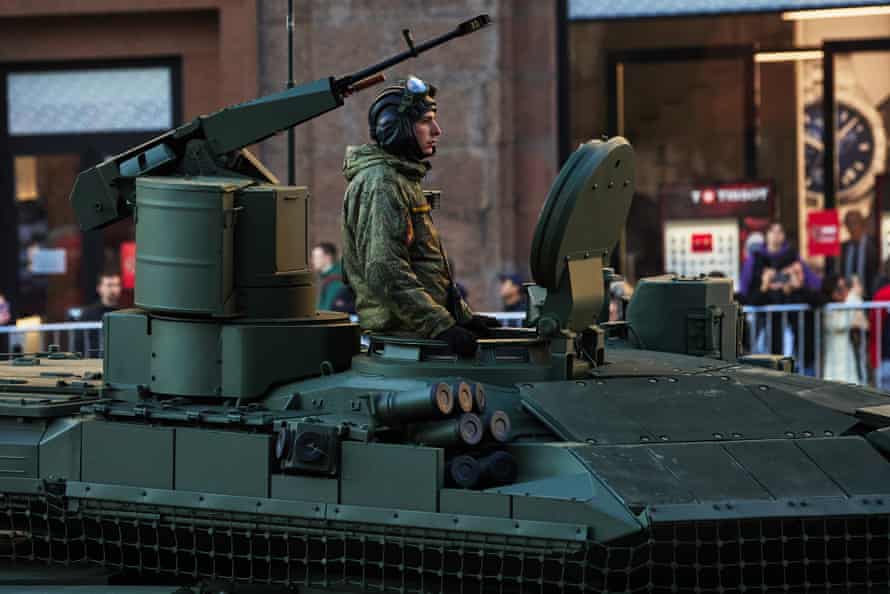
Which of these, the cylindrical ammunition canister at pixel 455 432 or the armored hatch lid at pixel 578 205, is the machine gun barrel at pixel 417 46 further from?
the cylindrical ammunition canister at pixel 455 432

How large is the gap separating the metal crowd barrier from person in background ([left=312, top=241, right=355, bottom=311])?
5.80 feet

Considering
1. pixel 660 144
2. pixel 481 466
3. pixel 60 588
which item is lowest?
pixel 60 588

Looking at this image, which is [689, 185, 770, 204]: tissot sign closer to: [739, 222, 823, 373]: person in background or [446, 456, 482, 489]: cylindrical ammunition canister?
[739, 222, 823, 373]: person in background

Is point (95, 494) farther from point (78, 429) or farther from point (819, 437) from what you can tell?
point (819, 437)

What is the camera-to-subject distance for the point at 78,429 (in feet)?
33.1

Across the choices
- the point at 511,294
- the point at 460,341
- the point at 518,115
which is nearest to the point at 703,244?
the point at 518,115

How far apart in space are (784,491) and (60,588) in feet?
11.6

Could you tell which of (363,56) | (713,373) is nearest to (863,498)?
(713,373)

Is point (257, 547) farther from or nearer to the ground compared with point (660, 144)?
nearer to the ground

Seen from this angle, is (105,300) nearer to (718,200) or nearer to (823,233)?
(718,200)

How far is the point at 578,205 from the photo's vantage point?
9.99 meters

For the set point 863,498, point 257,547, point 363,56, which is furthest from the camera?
point 363,56

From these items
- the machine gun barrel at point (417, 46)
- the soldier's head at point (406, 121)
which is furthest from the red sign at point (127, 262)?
the soldier's head at point (406, 121)

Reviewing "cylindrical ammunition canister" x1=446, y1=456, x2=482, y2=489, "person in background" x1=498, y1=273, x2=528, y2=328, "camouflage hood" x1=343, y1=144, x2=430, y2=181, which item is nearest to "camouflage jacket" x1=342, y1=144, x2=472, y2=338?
"camouflage hood" x1=343, y1=144, x2=430, y2=181
